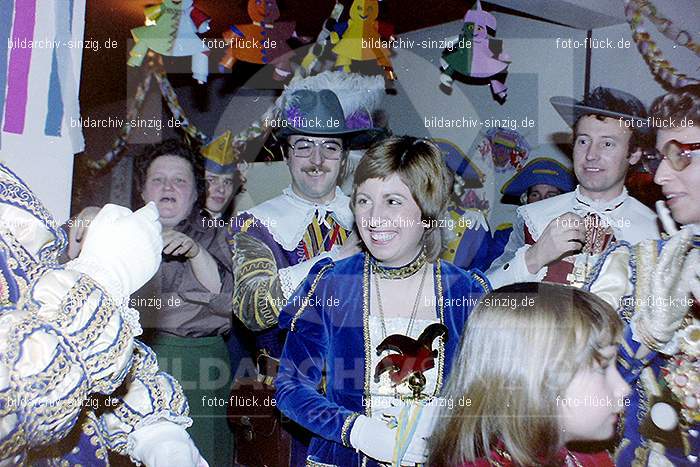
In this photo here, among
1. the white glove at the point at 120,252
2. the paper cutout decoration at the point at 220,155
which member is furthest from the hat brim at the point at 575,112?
the white glove at the point at 120,252

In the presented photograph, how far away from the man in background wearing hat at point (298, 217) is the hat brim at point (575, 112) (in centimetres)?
44

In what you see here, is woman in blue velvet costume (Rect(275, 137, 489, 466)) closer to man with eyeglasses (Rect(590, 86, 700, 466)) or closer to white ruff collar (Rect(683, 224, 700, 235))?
man with eyeglasses (Rect(590, 86, 700, 466))

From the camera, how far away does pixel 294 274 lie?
4.88 ft

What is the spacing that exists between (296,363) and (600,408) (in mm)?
558

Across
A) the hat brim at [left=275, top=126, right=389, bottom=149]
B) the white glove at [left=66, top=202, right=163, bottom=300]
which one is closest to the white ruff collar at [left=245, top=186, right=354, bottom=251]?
the hat brim at [left=275, top=126, right=389, bottom=149]

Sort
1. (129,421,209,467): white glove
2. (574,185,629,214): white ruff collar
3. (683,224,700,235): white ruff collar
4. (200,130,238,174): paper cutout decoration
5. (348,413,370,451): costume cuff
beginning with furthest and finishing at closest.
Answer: (200,130,238,174): paper cutout decoration < (574,185,629,214): white ruff collar < (683,224,700,235): white ruff collar < (348,413,370,451): costume cuff < (129,421,209,467): white glove

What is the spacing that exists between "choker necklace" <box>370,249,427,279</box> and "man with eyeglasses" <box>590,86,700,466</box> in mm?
360

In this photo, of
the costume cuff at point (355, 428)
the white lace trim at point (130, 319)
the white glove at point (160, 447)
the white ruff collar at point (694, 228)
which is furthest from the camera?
the white ruff collar at point (694, 228)

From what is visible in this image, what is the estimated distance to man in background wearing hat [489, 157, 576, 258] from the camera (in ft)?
5.24

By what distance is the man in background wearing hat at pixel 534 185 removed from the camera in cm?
160

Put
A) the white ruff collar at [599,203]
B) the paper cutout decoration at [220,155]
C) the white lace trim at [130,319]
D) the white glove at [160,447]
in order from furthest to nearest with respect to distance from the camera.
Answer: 1. the paper cutout decoration at [220,155]
2. the white ruff collar at [599,203]
3. the white glove at [160,447]
4. the white lace trim at [130,319]

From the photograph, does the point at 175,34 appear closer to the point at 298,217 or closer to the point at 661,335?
the point at 298,217

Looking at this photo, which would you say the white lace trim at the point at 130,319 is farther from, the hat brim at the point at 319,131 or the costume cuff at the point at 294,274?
the hat brim at the point at 319,131

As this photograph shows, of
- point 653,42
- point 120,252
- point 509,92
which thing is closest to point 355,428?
point 120,252
